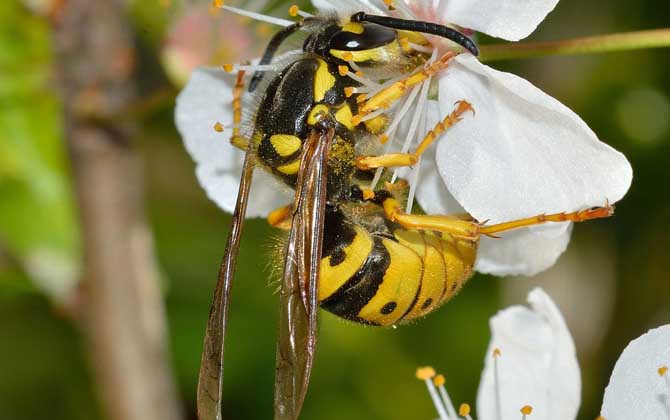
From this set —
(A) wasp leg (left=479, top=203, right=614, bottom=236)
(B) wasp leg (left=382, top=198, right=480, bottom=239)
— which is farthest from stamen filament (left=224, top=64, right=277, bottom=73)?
(A) wasp leg (left=479, top=203, right=614, bottom=236)

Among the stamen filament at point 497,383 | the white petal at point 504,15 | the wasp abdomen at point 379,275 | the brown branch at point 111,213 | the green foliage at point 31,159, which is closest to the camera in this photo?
the white petal at point 504,15

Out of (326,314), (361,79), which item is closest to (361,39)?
(361,79)

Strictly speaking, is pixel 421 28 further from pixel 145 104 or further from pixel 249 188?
pixel 145 104

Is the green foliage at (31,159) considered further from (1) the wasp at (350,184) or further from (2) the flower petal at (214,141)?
(1) the wasp at (350,184)

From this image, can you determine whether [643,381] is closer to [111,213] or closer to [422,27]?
[422,27]

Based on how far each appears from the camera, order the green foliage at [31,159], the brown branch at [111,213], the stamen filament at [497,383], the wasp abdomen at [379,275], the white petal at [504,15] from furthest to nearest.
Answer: the green foliage at [31,159] < the brown branch at [111,213] < the stamen filament at [497,383] < the wasp abdomen at [379,275] < the white petal at [504,15]

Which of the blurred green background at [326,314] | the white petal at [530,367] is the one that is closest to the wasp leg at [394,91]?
the white petal at [530,367]
